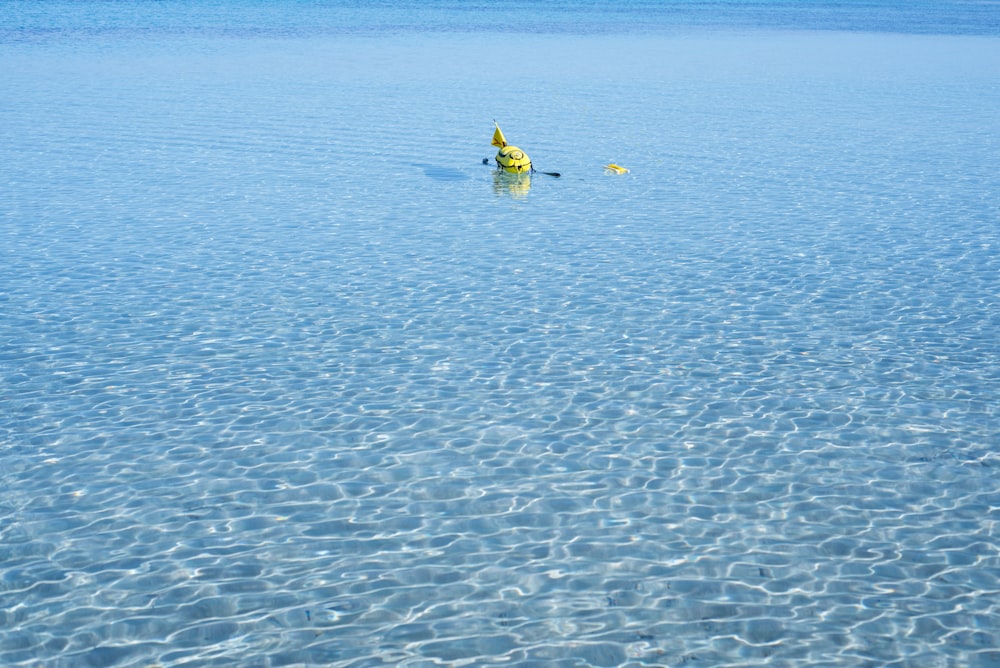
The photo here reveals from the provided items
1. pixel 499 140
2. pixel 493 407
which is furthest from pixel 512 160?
pixel 493 407

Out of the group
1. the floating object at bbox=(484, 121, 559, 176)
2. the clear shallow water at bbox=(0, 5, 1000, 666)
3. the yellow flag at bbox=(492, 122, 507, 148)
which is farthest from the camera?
the yellow flag at bbox=(492, 122, 507, 148)

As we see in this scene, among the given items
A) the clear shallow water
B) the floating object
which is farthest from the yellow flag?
the clear shallow water

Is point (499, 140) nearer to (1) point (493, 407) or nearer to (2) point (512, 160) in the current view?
(2) point (512, 160)

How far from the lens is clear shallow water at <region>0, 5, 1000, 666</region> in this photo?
25.9 ft

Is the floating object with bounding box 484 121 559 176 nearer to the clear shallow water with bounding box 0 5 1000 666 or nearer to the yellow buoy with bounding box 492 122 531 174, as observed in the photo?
the yellow buoy with bounding box 492 122 531 174

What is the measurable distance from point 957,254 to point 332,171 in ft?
42.0

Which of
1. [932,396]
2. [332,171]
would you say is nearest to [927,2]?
[332,171]

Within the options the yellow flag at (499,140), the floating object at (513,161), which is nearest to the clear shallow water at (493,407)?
the floating object at (513,161)

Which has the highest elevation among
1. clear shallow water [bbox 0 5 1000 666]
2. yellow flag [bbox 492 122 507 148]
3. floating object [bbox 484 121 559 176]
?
yellow flag [bbox 492 122 507 148]

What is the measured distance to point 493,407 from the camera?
1146cm

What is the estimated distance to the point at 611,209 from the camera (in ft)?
67.4

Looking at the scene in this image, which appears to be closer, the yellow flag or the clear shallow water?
the clear shallow water

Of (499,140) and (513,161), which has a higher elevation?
(499,140)

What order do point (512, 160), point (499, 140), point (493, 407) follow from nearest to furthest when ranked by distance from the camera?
point (493, 407)
point (512, 160)
point (499, 140)
